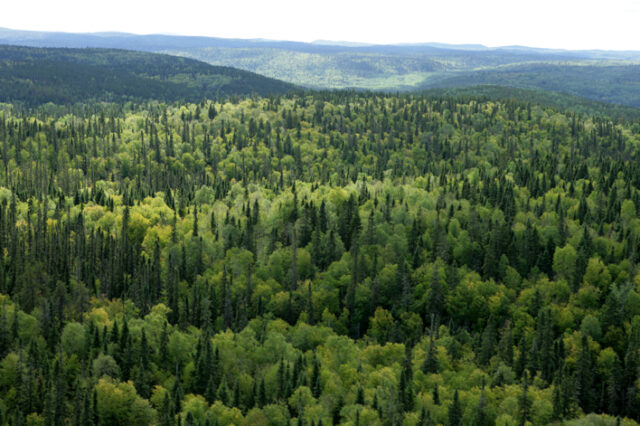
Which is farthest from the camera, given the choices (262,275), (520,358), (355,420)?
(262,275)

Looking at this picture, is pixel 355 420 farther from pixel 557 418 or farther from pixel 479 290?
pixel 479 290

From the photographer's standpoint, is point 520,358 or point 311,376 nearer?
point 311,376

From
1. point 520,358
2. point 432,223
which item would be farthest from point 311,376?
point 432,223

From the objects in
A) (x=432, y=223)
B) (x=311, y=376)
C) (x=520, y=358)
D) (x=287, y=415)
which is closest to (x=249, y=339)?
(x=311, y=376)

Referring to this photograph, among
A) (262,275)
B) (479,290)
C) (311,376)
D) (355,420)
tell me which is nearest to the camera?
(355,420)

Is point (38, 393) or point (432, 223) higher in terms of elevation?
point (432, 223)

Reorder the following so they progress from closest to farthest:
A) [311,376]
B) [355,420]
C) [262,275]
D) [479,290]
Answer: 1. [355,420]
2. [311,376]
3. [479,290]
4. [262,275]

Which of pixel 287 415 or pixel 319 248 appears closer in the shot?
pixel 287 415

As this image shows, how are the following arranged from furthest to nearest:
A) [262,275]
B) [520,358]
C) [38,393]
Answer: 1. [262,275]
2. [520,358]
3. [38,393]

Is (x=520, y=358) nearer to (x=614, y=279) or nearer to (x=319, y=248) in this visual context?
(x=614, y=279)
